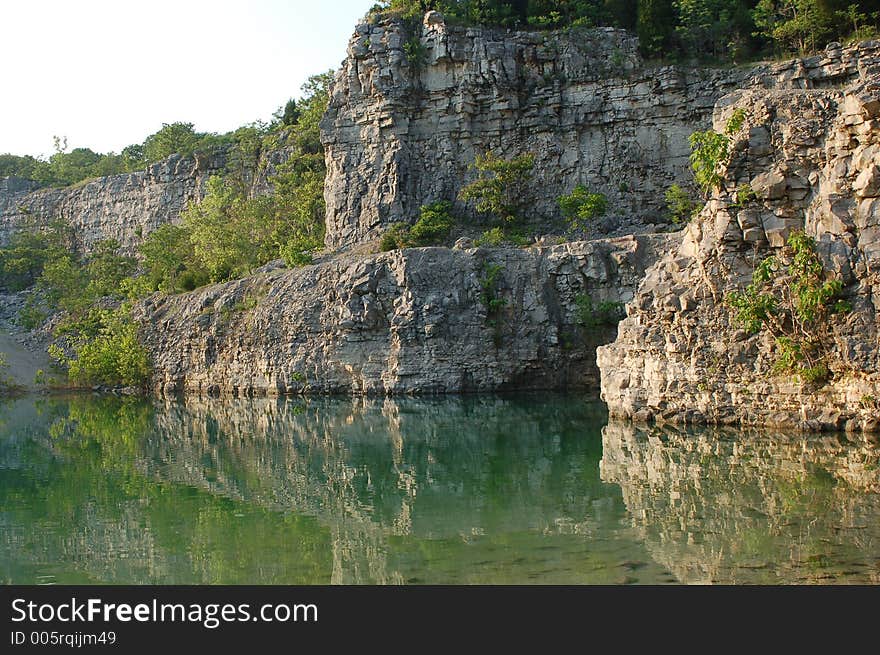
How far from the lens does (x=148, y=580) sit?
9.74 metres

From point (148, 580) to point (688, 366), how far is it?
14107 mm

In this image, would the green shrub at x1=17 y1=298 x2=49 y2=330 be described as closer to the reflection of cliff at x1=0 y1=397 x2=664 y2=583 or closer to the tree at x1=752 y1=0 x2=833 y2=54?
the reflection of cliff at x1=0 y1=397 x2=664 y2=583

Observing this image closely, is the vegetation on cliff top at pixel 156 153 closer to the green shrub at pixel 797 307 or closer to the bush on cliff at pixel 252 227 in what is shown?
the bush on cliff at pixel 252 227

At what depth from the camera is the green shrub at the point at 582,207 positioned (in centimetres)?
4128

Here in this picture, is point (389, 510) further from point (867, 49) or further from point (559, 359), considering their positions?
point (867, 49)

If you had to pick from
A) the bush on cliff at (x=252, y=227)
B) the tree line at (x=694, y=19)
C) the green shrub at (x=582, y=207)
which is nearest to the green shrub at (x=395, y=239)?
the bush on cliff at (x=252, y=227)

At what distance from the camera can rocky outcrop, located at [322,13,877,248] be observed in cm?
4588

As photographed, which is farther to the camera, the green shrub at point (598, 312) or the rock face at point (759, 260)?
the green shrub at point (598, 312)

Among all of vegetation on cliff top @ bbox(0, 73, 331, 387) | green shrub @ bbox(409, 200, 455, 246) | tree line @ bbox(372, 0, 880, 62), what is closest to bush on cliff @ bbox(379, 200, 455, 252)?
green shrub @ bbox(409, 200, 455, 246)

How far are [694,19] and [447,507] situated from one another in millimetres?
41848

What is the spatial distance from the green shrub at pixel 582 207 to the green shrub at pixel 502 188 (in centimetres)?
321

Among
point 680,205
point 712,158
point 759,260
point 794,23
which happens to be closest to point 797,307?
point 759,260

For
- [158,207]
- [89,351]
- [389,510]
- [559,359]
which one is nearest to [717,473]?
[389,510]

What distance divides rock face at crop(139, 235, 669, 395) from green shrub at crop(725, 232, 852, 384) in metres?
16.9
